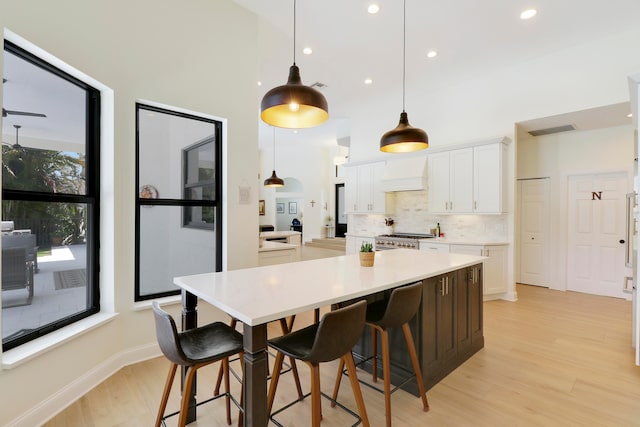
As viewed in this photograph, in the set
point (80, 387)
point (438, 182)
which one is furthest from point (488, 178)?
point (80, 387)

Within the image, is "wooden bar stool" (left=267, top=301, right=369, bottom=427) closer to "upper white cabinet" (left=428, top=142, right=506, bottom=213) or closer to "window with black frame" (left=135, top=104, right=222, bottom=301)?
"window with black frame" (left=135, top=104, right=222, bottom=301)

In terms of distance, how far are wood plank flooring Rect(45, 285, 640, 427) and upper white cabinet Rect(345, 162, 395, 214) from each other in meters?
3.27

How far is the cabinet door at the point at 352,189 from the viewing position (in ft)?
21.9

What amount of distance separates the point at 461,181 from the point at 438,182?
0.39 m

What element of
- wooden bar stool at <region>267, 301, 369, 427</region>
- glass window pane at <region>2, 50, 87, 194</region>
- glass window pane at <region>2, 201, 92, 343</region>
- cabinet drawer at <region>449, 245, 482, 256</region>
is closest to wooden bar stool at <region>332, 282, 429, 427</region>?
wooden bar stool at <region>267, 301, 369, 427</region>

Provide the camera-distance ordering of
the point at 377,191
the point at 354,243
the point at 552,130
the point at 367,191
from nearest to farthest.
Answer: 1. the point at 552,130
2. the point at 377,191
3. the point at 367,191
4. the point at 354,243

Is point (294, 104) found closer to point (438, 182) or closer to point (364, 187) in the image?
point (438, 182)

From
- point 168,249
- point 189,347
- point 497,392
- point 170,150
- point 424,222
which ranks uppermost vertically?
point 170,150

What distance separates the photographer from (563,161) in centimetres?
537

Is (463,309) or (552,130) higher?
(552,130)

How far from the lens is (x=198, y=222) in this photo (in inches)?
134

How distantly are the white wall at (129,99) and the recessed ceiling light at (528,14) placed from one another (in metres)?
3.01

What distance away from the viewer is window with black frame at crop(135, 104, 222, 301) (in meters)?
2.99

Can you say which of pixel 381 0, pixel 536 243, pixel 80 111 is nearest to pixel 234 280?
pixel 80 111
